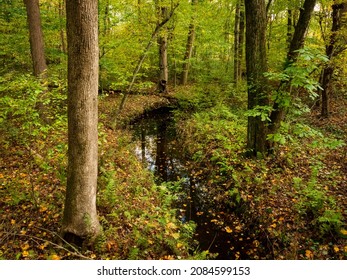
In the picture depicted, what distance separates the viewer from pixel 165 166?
30.6 ft

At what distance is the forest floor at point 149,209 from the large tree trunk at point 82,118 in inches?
17.1

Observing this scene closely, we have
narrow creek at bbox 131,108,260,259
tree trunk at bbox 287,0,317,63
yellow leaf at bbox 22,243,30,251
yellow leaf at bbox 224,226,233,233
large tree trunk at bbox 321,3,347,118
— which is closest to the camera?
yellow leaf at bbox 22,243,30,251

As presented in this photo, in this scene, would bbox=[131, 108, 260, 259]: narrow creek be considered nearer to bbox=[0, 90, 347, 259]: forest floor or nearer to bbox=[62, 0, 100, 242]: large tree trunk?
bbox=[0, 90, 347, 259]: forest floor

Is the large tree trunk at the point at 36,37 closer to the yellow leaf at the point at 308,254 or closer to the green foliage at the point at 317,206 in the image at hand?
the green foliage at the point at 317,206

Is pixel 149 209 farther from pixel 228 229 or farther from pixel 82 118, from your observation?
pixel 82 118

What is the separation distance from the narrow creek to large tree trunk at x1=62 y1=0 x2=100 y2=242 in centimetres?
270

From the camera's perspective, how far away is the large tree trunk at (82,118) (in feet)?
10.9

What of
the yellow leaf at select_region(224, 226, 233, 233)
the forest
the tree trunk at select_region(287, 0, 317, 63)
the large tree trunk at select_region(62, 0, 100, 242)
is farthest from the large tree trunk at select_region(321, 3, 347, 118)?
the large tree trunk at select_region(62, 0, 100, 242)

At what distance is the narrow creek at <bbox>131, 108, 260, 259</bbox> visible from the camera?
18.2 feet

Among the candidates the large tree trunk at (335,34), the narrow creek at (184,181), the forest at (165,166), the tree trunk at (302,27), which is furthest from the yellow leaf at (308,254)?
the large tree trunk at (335,34)

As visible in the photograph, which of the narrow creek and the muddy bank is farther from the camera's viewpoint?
the muddy bank
